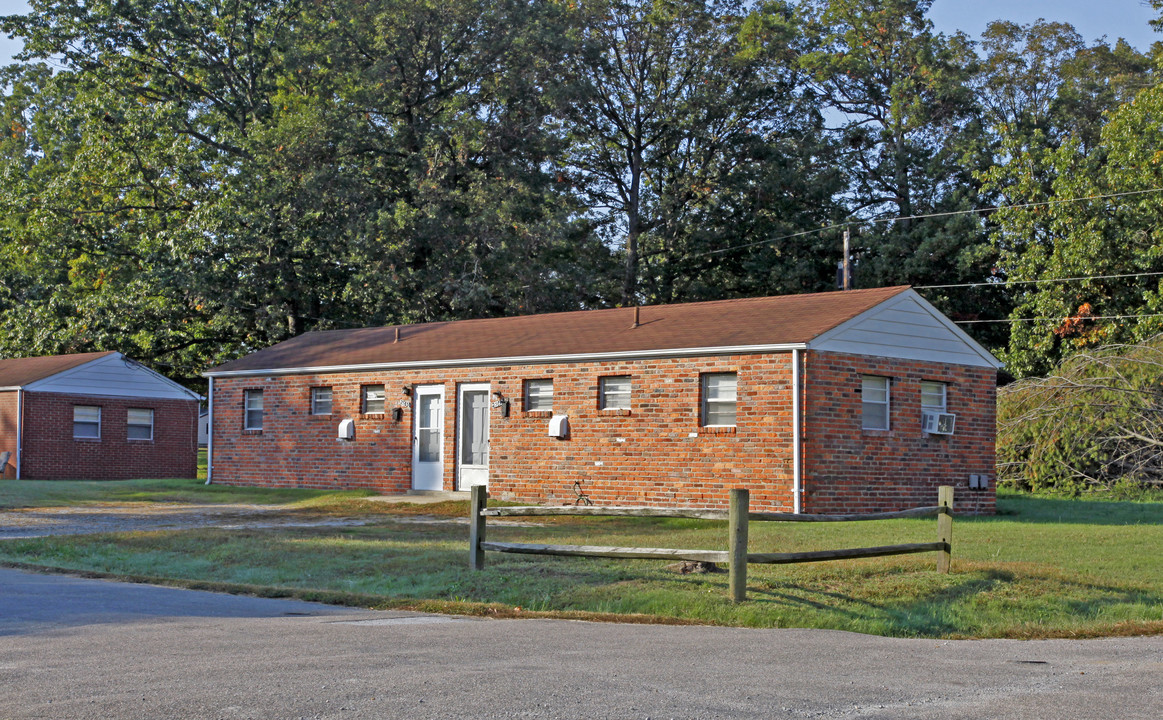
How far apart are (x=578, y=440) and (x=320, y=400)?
26.2ft

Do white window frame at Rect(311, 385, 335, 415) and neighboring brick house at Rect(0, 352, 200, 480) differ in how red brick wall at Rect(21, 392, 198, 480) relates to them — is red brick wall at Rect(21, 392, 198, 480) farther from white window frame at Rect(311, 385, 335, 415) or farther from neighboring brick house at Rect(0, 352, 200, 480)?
white window frame at Rect(311, 385, 335, 415)

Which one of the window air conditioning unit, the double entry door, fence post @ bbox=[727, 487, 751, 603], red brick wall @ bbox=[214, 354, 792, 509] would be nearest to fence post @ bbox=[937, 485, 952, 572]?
fence post @ bbox=[727, 487, 751, 603]

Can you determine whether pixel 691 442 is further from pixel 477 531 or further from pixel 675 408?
pixel 477 531

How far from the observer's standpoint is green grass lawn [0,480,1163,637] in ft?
35.0

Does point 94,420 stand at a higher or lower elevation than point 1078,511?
higher

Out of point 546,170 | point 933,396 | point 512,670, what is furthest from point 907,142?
point 512,670

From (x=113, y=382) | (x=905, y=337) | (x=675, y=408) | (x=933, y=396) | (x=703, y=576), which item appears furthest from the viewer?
(x=113, y=382)

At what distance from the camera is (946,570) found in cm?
1227

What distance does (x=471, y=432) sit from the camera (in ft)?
82.8

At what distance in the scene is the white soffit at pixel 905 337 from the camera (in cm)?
2078

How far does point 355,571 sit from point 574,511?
2702 mm

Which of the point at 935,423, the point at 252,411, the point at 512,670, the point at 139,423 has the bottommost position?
the point at 512,670

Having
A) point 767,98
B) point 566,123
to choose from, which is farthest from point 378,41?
point 767,98

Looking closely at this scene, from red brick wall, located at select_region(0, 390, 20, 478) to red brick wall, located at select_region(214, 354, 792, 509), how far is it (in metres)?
8.90
